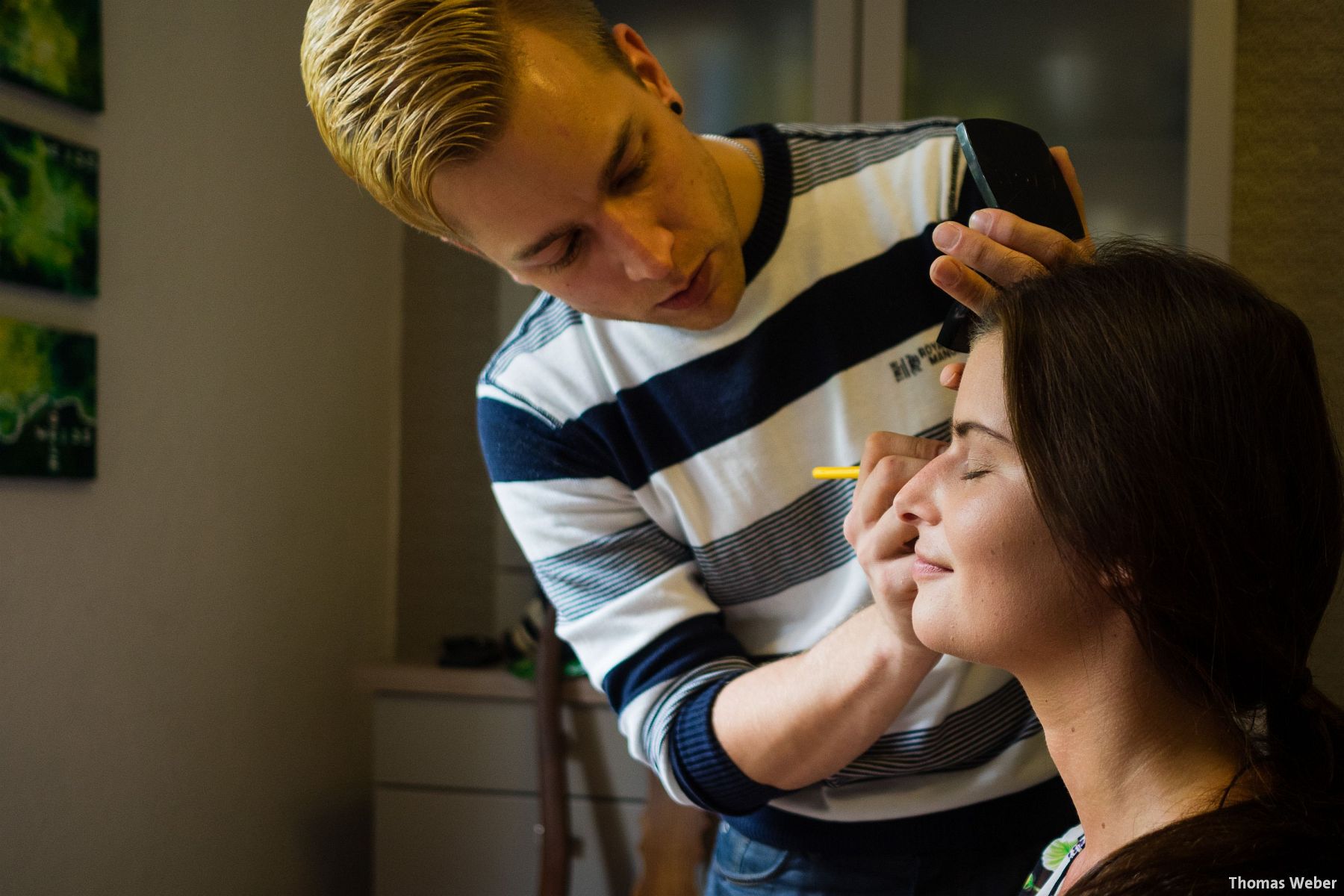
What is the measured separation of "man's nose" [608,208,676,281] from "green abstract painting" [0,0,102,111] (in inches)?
46.8

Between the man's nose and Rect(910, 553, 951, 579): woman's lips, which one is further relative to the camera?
the man's nose

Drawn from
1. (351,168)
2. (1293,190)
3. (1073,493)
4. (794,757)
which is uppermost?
(1293,190)

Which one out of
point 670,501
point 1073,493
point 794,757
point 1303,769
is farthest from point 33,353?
point 1303,769

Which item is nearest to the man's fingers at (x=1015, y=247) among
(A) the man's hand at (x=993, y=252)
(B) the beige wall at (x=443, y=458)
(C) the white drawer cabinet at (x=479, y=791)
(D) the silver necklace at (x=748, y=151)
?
(A) the man's hand at (x=993, y=252)

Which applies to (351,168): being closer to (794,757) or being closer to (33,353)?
(794,757)

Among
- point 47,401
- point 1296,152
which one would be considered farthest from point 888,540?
point 1296,152

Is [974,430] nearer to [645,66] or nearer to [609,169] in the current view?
[609,169]

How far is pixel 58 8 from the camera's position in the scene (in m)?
1.73

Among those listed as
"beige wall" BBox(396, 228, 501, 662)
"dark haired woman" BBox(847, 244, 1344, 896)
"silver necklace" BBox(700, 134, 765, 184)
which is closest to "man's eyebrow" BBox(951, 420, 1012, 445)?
"dark haired woman" BBox(847, 244, 1344, 896)

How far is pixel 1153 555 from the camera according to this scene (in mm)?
739

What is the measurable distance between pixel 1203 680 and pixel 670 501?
1.69ft

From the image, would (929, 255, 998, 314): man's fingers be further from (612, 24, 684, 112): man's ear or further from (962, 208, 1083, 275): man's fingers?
(612, 24, 684, 112): man's ear

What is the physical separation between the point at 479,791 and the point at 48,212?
4.32ft

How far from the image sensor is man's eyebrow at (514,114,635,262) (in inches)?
37.1
